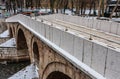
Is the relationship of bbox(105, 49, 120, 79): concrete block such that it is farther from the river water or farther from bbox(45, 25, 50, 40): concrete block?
the river water

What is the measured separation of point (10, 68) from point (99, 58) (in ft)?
72.5

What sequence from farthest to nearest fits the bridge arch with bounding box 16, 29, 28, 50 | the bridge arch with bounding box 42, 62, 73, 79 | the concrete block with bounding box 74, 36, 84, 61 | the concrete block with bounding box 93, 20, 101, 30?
the bridge arch with bounding box 16, 29, 28, 50, the concrete block with bounding box 93, 20, 101, 30, the bridge arch with bounding box 42, 62, 73, 79, the concrete block with bounding box 74, 36, 84, 61

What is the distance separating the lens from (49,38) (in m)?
12.3

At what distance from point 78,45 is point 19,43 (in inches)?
953

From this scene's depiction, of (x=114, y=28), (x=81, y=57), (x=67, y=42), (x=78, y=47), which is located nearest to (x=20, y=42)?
(x=114, y=28)

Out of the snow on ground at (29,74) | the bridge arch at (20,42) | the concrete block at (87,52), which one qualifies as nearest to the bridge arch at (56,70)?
the concrete block at (87,52)

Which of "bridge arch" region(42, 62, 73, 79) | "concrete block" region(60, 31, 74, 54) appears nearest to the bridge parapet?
"bridge arch" region(42, 62, 73, 79)

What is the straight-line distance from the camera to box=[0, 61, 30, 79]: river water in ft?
80.8

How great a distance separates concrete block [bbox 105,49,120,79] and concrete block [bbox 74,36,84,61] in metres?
1.90

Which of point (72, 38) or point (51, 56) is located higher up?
point (72, 38)

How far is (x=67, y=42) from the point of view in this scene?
933 cm

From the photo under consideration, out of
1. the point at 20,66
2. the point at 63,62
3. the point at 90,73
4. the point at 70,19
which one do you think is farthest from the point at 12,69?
the point at 90,73

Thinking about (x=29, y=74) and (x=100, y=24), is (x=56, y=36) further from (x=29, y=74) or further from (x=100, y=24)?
(x=29, y=74)

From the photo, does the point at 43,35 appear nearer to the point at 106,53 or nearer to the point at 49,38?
the point at 49,38
